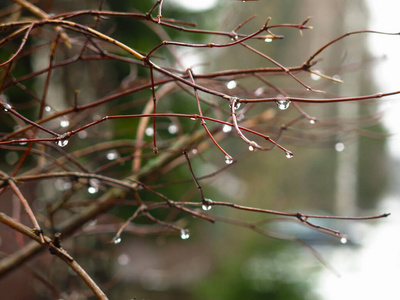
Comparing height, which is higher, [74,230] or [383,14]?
[383,14]

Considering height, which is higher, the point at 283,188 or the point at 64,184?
the point at 283,188

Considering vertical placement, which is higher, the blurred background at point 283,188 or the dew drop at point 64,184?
the blurred background at point 283,188

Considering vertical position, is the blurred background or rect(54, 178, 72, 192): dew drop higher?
the blurred background

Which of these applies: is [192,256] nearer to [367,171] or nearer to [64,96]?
[64,96]

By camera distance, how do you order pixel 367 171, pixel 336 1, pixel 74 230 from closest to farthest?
pixel 74 230
pixel 336 1
pixel 367 171

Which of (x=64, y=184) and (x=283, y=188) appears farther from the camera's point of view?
(x=283, y=188)

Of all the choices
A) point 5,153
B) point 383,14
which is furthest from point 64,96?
point 383,14

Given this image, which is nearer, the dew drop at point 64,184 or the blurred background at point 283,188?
the dew drop at point 64,184

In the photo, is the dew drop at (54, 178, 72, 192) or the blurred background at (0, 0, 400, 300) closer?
the dew drop at (54, 178, 72, 192)
